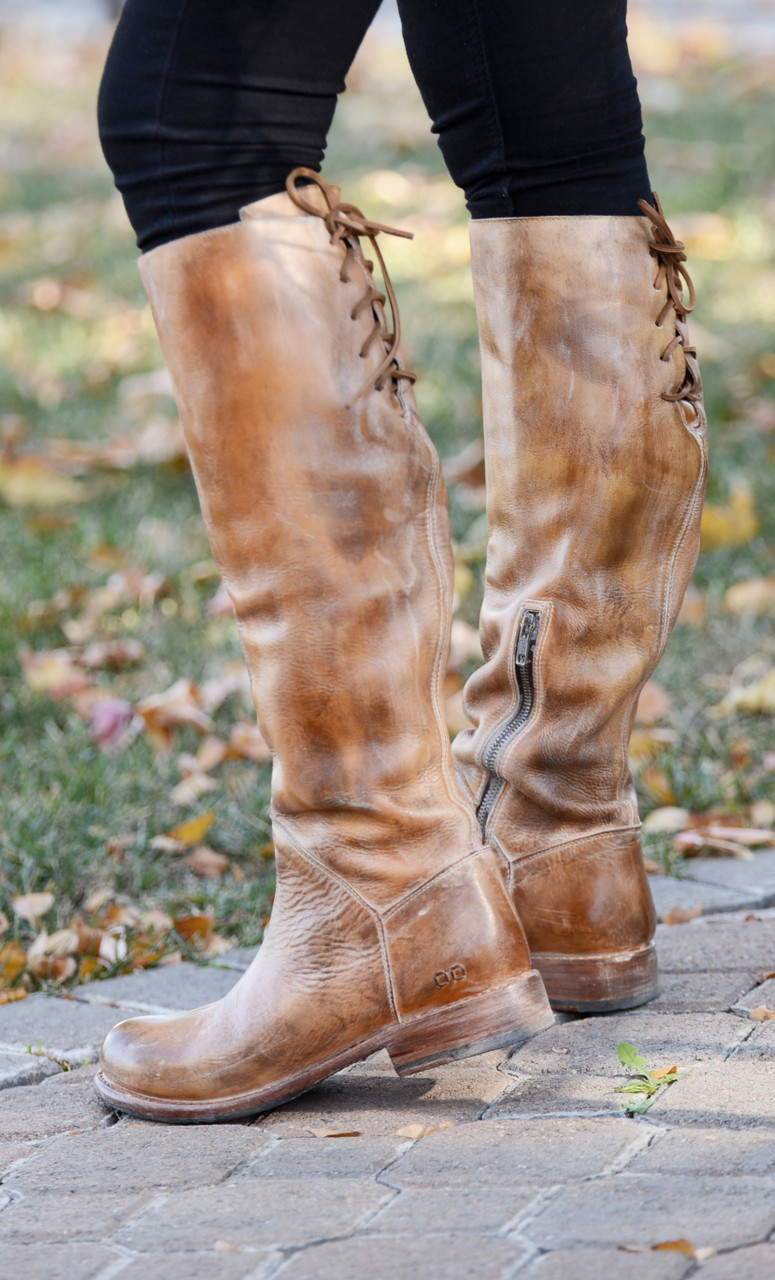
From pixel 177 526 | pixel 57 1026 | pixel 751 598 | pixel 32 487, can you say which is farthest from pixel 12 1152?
pixel 32 487

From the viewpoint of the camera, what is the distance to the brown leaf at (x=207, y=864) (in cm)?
208

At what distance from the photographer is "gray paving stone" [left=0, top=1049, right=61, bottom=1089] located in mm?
1477

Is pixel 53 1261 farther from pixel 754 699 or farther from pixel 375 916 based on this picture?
pixel 754 699

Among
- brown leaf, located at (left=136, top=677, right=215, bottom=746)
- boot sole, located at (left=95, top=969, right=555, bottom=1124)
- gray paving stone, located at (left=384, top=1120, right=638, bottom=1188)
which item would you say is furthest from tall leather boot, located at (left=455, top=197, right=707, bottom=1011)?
brown leaf, located at (left=136, top=677, right=215, bottom=746)

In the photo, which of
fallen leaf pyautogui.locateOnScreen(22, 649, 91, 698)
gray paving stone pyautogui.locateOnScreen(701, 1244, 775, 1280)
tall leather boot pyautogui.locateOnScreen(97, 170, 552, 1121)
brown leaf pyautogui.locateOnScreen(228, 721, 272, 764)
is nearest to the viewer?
gray paving stone pyautogui.locateOnScreen(701, 1244, 775, 1280)

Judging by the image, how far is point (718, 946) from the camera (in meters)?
1.66

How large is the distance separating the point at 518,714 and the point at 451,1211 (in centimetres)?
59

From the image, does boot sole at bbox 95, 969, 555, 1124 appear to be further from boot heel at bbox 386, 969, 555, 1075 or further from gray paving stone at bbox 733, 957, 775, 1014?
gray paving stone at bbox 733, 957, 775, 1014

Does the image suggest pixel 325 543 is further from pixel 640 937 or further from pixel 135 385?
pixel 135 385

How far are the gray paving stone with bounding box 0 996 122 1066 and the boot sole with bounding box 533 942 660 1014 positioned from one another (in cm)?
51

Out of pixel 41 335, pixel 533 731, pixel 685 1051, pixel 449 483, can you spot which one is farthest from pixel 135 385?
pixel 685 1051

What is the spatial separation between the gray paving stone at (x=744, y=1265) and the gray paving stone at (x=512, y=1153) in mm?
172

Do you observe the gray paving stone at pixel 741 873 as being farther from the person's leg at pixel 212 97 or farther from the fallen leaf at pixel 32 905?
the person's leg at pixel 212 97

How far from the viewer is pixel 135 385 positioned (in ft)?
14.2
